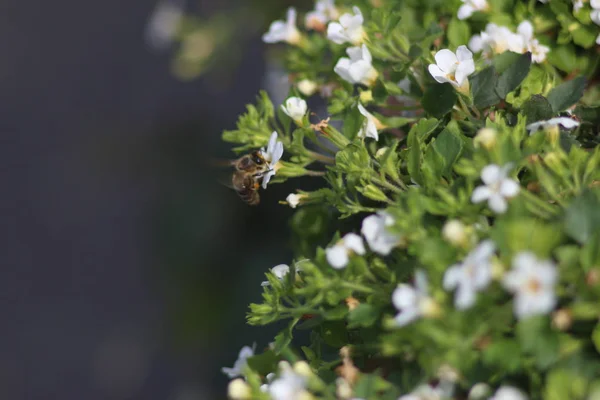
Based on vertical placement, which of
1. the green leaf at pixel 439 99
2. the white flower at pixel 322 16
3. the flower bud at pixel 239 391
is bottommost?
the flower bud at pixel 239 391

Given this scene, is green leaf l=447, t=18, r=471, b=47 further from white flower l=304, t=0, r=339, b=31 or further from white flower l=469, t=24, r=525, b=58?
white flower l=304, t=0, r=339, b=31

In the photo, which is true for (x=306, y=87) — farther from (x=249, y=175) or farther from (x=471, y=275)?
(x=471, y=275)

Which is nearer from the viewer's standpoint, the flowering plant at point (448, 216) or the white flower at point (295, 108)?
the flowering plant at point (448, 216)

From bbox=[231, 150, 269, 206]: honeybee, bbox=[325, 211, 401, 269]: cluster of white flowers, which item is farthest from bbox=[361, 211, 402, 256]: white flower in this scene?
bbox=[231, 150, 269, 206]: honeybee

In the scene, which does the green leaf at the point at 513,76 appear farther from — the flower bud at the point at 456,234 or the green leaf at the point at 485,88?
the flower bud at the point at 456,234

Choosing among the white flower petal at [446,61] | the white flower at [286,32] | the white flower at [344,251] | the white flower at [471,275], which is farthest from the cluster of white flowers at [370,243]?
the white flower at [286,32]

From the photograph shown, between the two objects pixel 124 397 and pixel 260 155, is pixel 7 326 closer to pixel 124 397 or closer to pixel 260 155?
pixel 124 397

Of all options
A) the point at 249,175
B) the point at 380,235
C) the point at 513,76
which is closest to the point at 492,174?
the point at 380,235
